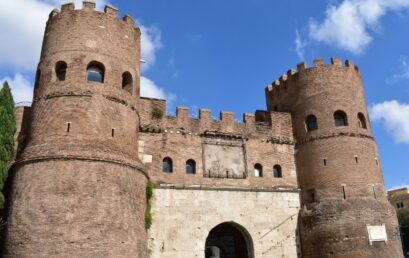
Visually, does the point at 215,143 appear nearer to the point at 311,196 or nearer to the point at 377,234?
the point at 311,196

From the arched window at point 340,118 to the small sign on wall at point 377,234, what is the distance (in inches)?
207

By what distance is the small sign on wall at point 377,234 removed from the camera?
62.6 feet

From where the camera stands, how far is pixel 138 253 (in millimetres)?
15883

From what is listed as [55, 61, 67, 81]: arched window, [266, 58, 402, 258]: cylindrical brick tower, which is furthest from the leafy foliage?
[55, 61, 67, 81]: arched window

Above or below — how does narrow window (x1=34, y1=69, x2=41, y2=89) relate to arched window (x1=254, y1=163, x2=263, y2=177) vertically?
above

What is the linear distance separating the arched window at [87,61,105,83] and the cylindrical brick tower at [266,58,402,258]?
34.4ft

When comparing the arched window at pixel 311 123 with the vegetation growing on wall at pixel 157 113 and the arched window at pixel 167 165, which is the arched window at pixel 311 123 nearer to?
the arched window at pixel 167 165

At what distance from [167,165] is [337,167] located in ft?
26.7

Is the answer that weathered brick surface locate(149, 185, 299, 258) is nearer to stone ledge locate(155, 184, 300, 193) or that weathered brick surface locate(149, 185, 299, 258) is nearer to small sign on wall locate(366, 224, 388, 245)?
stone ledge locate(155, 184, 300, 193)

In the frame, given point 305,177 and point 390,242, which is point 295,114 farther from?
point 390,242

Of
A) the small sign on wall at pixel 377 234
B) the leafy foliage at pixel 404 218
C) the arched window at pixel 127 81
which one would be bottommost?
the small sign on wall at pixel 377 234

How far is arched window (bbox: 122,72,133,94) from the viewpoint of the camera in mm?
18672

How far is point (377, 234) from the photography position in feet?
63.1

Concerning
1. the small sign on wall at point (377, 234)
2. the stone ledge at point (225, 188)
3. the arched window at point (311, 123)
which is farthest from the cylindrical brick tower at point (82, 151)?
the small sign on wall at point (377, 234)
